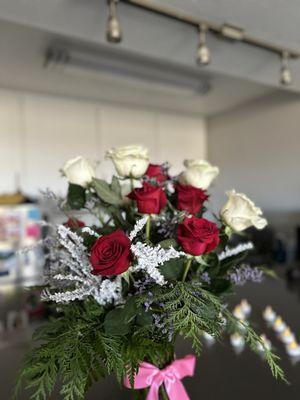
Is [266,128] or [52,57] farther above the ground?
[52,57]

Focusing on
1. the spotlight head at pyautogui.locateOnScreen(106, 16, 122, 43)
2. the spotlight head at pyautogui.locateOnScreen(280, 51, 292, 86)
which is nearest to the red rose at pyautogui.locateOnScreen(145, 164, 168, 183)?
the spotlight head at pyautogui.locateOnScreen(106, 16, 122, 43)

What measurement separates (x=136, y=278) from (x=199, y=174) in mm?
228

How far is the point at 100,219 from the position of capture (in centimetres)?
66

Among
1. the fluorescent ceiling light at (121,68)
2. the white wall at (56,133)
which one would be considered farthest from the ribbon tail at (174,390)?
the white wall at (56,133)

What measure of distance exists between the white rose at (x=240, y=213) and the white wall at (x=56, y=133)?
2363mm

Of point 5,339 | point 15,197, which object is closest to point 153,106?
point 15,197

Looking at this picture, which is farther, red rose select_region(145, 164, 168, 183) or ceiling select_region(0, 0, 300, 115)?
ceiling select_region(0, 0, 300, 115)

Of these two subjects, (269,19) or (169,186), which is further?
(269,19)

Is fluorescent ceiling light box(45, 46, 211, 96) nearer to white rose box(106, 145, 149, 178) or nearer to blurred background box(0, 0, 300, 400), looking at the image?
blurred background box(0, 0, 300, 400)

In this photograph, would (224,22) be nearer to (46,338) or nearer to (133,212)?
(133,212)

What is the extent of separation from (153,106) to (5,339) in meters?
2.94

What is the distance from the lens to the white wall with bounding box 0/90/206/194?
2990 mm

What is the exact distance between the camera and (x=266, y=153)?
333 cm

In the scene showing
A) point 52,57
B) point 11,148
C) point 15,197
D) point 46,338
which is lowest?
point 46,338
